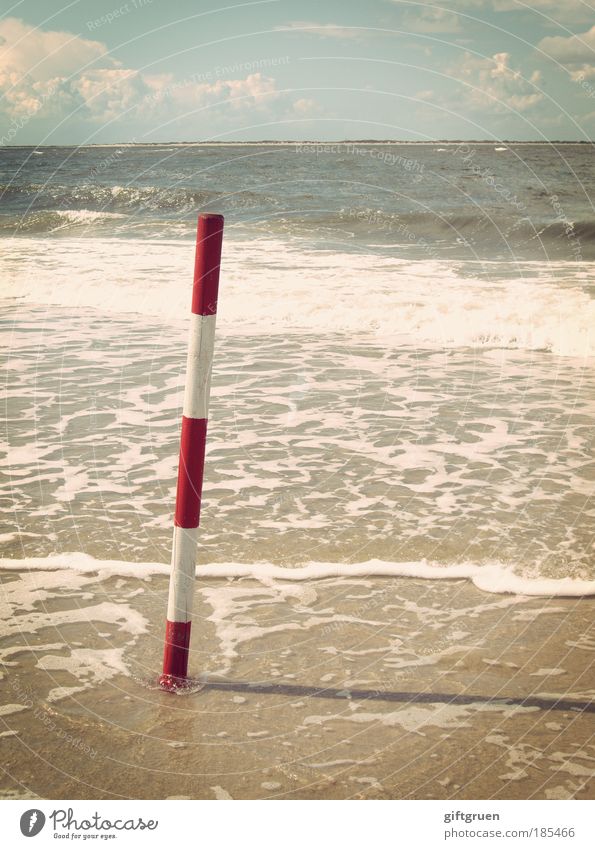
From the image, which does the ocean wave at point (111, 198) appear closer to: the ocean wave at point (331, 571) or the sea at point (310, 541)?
the sea at point (310, 541)

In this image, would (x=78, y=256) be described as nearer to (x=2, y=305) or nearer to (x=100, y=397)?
(x=2, y=305)

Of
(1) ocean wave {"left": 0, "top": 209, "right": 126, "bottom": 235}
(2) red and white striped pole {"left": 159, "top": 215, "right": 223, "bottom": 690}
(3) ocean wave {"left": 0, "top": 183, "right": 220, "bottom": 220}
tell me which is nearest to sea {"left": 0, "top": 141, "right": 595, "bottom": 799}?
(2) red and white striped pole {"left": 159, "top": 215, "right": 223, "bottom": 690}

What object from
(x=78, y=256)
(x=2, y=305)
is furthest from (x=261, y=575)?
(x=78, y=256)

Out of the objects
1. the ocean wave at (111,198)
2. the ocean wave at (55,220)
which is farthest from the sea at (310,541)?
the ocean wave at (111,198)

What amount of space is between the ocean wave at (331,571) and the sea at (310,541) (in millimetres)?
15

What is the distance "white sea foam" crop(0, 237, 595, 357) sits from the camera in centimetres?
1085

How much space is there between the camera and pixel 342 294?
41.3 feet

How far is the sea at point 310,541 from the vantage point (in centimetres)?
291

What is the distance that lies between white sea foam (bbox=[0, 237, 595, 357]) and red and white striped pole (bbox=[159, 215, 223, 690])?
7.38m

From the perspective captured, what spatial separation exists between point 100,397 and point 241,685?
4.60 meters

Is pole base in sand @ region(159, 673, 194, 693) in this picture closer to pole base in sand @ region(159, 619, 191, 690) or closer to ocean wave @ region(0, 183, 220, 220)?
pole base in sand @ region(159, 619, 191, 690)

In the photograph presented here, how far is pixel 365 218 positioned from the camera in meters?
24.2

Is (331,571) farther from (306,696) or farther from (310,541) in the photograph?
(306,696)

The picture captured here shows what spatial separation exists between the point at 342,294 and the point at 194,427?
32.8ft
